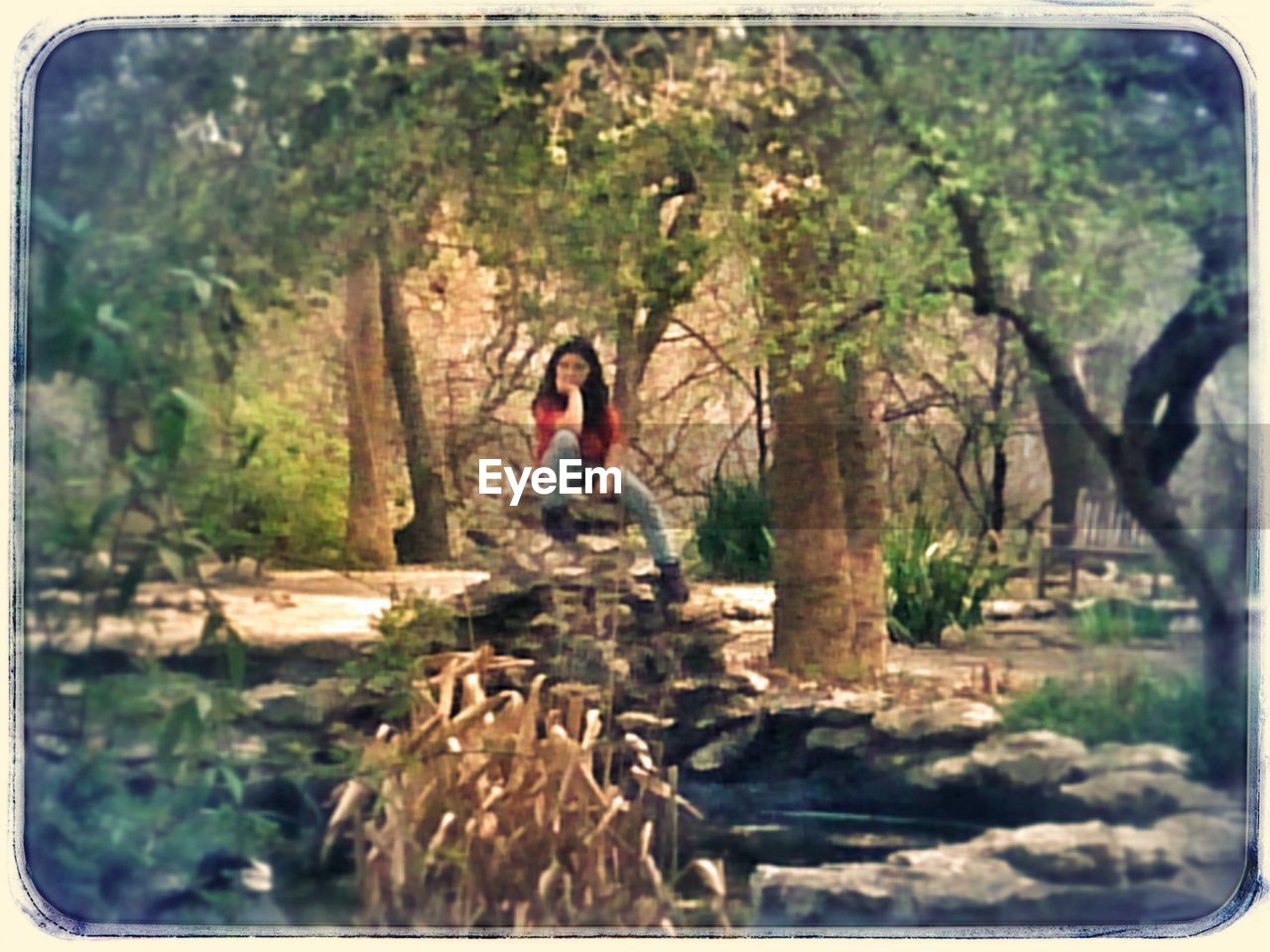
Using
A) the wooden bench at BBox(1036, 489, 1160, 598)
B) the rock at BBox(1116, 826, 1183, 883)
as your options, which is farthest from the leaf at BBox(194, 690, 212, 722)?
the rock at BBox(1116, 826, 1183, 883)

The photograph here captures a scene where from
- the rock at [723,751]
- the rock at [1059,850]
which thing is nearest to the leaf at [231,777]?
the rock at [723,751]

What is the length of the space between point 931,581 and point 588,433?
1.96 ft

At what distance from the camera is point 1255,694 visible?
6.18 feet

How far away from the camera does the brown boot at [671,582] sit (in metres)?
1.84

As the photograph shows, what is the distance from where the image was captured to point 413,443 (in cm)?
184

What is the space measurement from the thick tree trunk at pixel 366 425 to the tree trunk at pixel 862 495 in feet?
2.40

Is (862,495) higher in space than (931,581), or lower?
higher

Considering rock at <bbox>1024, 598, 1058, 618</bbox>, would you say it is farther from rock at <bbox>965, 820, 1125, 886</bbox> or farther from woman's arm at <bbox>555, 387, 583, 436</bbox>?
woman's arm at <bbox>555, 387, 583, 436</bbox>

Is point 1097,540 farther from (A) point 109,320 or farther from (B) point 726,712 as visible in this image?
(A) point 109,320

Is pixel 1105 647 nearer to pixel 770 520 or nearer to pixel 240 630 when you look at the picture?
pixel 770 520

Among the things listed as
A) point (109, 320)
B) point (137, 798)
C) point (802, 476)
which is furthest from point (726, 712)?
point (109, 320)

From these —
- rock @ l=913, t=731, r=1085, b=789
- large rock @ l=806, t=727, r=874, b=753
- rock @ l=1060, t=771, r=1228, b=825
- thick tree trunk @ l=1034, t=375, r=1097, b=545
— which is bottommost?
rock @ l=1060, t=771, r=1228, b=825

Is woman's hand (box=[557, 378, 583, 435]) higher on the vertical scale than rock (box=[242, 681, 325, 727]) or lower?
higher

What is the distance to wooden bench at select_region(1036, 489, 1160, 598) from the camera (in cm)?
187
